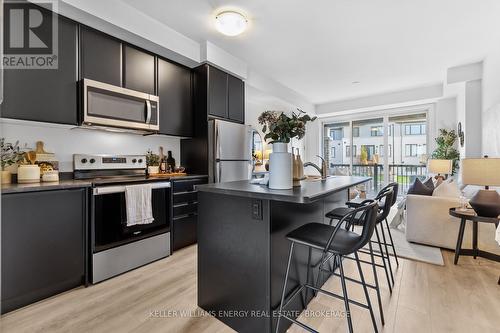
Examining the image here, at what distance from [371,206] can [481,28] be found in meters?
3.32

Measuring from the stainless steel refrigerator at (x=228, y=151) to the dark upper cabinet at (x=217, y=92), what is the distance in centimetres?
18

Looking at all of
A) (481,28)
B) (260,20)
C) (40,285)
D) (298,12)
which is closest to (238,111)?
(260,20)

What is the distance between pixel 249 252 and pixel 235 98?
9.08 ft

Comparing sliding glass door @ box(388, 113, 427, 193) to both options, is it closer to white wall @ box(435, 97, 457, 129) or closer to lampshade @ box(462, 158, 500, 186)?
white wall @ box(435, 97, 457, 129)

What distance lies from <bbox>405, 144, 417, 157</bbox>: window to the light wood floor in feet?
13.1

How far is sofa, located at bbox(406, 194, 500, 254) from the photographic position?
8.94ft

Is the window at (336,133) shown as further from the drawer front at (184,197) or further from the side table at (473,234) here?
the drawer front at (184,197)

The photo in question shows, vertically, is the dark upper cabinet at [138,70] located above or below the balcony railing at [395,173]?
above

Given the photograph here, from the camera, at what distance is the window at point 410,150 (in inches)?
229

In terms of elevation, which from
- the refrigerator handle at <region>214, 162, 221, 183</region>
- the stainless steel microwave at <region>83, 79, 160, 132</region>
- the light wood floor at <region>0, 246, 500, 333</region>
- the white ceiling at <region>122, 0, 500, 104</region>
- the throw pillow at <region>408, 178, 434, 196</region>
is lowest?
the light wood floor at <region>0, 246, 500, 333</region>

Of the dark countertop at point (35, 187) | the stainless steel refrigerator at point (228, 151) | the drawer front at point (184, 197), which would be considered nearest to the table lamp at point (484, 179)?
the stainless steel refrigerator at point (228, 151)

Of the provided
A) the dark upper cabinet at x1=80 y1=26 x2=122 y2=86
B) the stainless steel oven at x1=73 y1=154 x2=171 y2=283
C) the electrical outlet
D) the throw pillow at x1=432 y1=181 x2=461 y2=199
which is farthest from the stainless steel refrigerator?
the throw pillow at x1=432 y1=181 x2=461 y2=199

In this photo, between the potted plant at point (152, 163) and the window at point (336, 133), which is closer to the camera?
the potted plant at point (152, 163)

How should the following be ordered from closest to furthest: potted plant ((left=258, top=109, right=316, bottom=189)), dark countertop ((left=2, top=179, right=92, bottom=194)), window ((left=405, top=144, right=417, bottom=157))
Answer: potted plant ((left=258, top=109, right=316, bottom=189)) < dark countertop ((left=2, top=179, right=92, bottom=194)) < window ((left=405, top=144, right=417, bottom=157))
